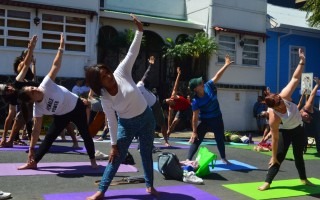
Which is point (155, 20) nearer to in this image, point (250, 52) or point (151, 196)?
Result: point (250, 52)

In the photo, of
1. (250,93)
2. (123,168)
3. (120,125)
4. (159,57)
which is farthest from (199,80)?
(250,93)

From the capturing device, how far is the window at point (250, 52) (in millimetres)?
17106

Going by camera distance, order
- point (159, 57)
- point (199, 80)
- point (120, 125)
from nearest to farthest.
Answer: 1. point (120, 125)
2. point (199, 80)
3. point (159, 57)

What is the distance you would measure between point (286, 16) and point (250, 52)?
391 centimetres

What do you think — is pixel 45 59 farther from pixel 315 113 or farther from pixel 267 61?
pixel 267 61

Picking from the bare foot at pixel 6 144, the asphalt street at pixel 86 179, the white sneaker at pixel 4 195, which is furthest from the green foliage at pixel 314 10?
the white sneaker at pixel 4 195

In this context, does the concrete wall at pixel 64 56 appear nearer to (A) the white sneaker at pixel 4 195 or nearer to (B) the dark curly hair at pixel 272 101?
(A) the white sneaker at pixel 4 195

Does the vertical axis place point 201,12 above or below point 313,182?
above

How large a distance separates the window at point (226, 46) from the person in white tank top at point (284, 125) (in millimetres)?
10723

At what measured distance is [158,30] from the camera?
52.2 ft

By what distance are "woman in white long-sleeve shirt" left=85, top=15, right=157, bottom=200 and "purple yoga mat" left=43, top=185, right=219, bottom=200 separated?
398 millimetres

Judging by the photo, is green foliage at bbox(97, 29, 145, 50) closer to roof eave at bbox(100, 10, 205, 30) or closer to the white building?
the white building

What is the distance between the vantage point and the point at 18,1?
12.7m

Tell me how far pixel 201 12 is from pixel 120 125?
12.7m
